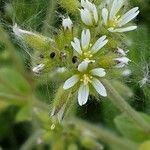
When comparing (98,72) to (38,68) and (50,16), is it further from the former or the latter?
(50,16)

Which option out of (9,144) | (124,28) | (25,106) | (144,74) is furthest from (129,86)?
(9,144)

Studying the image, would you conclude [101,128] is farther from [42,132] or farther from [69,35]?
[69,35]

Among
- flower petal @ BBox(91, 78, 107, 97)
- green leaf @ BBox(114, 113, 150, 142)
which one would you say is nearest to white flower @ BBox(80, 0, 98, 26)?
flower petal @ BBox(91, 78, 107, 97)

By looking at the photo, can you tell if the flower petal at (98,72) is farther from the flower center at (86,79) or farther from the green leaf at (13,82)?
the green leaf at (13,82)

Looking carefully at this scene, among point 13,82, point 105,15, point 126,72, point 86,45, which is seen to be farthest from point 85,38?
point 13,82

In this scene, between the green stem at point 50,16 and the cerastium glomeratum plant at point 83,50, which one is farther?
the green stem at point 50,16

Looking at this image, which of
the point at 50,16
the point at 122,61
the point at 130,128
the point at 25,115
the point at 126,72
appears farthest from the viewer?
the point at 25,115

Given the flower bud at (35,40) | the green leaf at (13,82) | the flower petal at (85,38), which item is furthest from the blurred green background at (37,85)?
the flower petal at (85,38)
